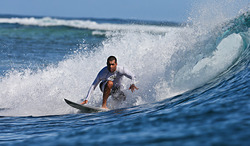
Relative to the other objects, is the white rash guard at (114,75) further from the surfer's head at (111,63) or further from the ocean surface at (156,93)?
the ocean surface at (156,93)

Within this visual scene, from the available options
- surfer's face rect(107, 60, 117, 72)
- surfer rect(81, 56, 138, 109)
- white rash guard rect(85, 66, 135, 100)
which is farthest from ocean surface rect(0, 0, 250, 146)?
surfer's face rect(107, 60, 117, 72)

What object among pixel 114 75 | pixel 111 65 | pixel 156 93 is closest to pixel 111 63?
pixel 111 65

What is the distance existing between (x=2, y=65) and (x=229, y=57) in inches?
354

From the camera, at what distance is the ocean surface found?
4.46 metres

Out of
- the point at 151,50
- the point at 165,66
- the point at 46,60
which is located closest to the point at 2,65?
the point at 46,60

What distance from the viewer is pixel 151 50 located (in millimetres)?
10266

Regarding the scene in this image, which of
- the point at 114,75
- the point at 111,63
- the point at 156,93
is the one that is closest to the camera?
the point at 111,63

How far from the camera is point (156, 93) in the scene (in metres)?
8.35

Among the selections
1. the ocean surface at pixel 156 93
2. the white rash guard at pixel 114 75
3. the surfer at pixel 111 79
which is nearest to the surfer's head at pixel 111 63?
the surfer at pixel 111 79

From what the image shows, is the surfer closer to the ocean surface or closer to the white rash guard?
the white rash guard

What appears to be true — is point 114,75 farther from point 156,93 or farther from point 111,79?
point 156,93

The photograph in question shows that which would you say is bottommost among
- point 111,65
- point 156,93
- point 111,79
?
point 156,93

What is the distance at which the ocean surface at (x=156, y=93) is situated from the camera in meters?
4.46

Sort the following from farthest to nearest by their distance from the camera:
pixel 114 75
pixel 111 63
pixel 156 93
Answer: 1. pixel 156 93
2. pixel 114 75
3. pixel 111 63
